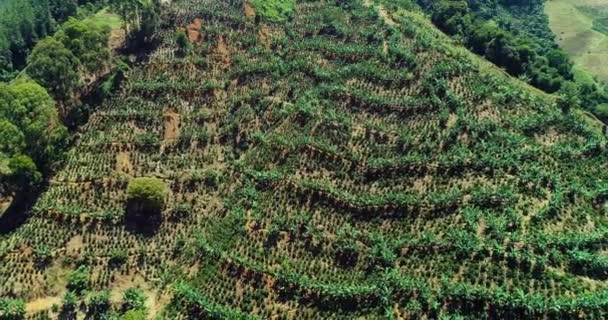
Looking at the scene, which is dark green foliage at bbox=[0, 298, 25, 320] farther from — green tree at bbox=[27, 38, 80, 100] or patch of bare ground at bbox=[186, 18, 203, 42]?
patch of bare ground at bbox=[186, 18, 203, 42]

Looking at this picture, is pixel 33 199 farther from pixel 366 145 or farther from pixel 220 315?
pixel 366 145

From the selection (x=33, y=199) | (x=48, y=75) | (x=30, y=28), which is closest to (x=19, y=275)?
(x=33, y=199)

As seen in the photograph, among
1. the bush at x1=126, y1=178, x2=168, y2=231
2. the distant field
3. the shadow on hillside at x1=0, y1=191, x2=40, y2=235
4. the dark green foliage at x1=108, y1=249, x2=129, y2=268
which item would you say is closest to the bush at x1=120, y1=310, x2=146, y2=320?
the dark green foliage at x1=108, y1=249, x2=129, y2=268

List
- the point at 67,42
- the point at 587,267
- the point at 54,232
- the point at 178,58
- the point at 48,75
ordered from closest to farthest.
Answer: the point at 587,267 < the point at 54,232 < the point at 48,75 < the point at 67,42 < the point at 178,58

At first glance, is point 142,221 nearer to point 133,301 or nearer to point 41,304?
point 133,301

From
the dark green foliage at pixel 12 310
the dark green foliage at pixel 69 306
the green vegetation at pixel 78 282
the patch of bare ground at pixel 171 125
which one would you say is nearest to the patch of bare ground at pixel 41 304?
the dark green foliage at pixel 12 310

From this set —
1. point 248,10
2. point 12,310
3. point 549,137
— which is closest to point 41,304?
point 12,310
